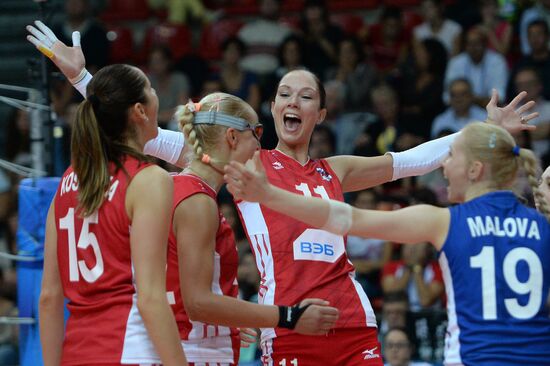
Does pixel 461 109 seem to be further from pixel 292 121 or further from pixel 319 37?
pixel 292 121

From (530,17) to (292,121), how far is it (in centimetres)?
690

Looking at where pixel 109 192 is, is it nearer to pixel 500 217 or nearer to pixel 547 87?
pixel 500 217

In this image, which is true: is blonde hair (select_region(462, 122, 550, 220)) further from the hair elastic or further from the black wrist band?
the hair elastic

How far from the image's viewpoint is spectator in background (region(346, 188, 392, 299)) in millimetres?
9477

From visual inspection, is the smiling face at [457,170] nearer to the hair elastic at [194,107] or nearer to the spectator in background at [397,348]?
the hair elastic at [194,107]

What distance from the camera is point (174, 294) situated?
4281 mm

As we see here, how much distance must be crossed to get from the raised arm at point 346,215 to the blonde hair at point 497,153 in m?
0.27

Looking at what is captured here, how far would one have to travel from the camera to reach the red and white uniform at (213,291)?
4230 mm

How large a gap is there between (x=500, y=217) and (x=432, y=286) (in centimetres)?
523

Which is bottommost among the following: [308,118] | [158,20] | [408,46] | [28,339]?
[28,339]

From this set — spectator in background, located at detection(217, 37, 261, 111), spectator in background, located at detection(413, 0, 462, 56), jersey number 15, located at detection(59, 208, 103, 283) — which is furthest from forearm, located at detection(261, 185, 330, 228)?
spectator in background, located at detection(413, 0, 462, 56)

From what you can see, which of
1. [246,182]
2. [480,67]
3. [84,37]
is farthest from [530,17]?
[246,182]

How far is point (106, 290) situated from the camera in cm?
373

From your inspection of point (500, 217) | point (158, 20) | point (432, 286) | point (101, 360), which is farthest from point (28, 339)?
point (158, 20)
